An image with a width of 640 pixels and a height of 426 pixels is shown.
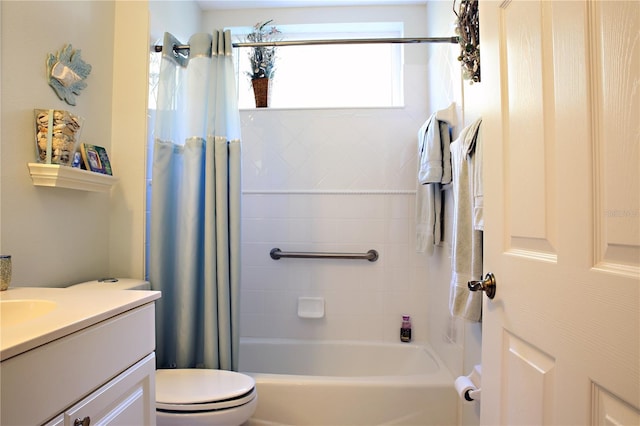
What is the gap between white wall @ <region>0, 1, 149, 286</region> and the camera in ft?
3.55

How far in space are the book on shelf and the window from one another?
4.02ft

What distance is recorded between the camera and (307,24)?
2328 mm

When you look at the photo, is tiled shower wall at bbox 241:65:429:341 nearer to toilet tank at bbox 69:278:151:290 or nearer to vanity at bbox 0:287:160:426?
toilet tank at bbox 69:278:151:290

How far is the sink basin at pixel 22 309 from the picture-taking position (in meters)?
0.86

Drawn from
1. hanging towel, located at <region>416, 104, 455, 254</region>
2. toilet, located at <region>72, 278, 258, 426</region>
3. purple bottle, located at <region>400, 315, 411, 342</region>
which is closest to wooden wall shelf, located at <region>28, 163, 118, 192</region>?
toilet, located at <region>72, 278, 258, 426</region>

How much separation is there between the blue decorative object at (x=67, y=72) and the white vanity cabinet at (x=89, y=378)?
93 centimetres

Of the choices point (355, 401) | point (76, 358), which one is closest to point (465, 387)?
point (355, 401)

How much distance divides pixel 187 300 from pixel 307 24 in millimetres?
1959

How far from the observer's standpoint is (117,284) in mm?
1403

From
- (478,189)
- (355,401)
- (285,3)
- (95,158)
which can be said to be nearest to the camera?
(478,189)

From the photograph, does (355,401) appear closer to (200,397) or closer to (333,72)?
(200,397)

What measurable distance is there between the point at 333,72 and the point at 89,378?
2297 millimetres

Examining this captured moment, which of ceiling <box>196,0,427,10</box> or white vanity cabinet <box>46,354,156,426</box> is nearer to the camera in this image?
white vanity cabinet <box>46,354,156,426</box>

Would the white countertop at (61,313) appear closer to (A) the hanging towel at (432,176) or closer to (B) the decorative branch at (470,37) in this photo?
(B) the decorative branch at (470,37)
